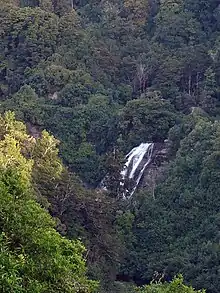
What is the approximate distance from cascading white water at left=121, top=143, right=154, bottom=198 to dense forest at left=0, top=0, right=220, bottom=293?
642 mm

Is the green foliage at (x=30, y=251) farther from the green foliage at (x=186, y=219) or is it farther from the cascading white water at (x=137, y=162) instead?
the cascading white water at (x=137, y=162)

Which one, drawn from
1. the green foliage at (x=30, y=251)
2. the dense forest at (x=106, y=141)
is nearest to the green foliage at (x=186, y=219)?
the dense forest at (x=106, y=141)

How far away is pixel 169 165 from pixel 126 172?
269 cm

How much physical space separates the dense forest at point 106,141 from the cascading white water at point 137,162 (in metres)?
0.64

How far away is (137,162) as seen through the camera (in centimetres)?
3139

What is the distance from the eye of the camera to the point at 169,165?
29.1 m

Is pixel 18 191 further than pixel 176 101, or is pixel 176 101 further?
pixel 176 101

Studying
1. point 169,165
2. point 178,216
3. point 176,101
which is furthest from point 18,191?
point 176,101

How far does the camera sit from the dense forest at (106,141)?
11.7 meters

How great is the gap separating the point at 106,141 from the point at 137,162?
398 centimetres

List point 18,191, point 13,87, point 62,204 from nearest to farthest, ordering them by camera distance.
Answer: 1. point 18,191
2. point 62,204
3. point 13,87

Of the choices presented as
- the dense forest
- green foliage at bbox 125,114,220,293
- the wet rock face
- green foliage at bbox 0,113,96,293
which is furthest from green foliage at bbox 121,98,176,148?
green foliage at bbox 0,113,96,293

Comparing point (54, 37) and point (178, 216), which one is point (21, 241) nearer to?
point (178, 216)

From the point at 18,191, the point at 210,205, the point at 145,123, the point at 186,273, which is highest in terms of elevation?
the point at 18,191
